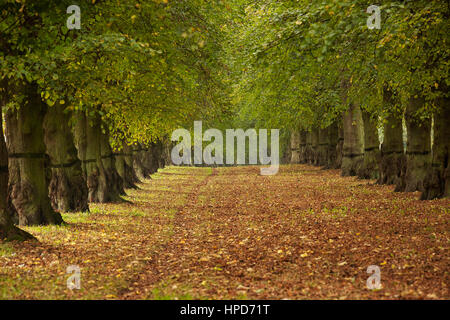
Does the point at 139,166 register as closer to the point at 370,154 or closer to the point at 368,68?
the point at 370,154

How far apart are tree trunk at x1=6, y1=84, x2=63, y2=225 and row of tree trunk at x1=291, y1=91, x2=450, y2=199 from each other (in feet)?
40.8

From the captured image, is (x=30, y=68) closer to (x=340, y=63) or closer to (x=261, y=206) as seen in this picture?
(x=340, y=63)

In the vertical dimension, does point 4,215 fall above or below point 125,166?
below

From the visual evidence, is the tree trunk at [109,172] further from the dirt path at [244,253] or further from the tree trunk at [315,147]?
the tree trunk at [315,147]

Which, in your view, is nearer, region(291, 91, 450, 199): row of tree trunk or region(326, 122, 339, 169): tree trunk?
region(291, 91, 450, 199): row of tree trunk

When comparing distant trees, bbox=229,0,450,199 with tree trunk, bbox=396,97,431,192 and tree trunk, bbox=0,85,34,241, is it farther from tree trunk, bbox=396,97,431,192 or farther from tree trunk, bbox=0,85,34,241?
tree trunk, bbox=0,85,34,241

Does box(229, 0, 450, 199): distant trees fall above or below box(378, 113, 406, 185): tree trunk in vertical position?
above

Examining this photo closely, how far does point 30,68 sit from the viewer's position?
37.0ft

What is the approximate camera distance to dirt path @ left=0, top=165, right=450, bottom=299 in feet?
27.0

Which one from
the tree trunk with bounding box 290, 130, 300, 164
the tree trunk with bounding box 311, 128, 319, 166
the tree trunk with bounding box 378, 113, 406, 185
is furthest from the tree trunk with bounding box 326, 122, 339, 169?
the tree trunk with bounding box 378, 113, 406, 185

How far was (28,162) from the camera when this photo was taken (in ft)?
49.1

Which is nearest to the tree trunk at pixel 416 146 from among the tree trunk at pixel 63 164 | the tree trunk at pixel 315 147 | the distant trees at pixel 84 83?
the distant trees at pixel 84 83

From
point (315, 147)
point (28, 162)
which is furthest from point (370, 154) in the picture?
point (315, 147)

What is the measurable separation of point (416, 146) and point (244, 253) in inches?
477
